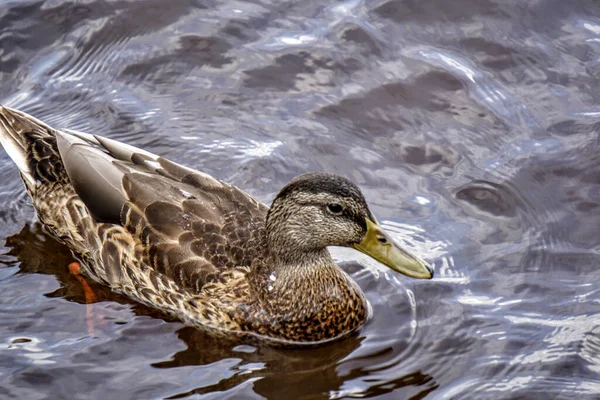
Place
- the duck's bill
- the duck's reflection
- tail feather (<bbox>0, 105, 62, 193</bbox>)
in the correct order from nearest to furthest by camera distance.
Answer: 1. the duck's reflection
2. the duck's bill
3. tail feather (<bbox>0, 105, 62, 193</bbox>)

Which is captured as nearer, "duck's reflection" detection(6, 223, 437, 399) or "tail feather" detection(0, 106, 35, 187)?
"duck's reflection" detection(6, 223, 437, 399)

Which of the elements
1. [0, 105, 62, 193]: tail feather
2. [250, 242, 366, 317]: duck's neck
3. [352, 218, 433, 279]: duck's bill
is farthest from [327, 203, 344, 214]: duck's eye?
[0, 105, 62, 193]: tail feather

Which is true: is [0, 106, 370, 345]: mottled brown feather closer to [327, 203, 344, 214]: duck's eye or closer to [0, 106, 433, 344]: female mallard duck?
[0, 106, 433, 344]: female mallard duck

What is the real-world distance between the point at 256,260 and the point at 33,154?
2.24 m

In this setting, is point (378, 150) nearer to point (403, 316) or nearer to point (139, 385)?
point (403, 316)

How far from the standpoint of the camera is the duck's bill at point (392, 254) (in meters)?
6.43

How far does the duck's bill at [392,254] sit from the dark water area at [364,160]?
55cm

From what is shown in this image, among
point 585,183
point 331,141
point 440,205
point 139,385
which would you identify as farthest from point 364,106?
point 139,385

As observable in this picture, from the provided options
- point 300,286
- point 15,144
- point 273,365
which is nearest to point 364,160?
point 300,286

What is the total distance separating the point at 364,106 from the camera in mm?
8969

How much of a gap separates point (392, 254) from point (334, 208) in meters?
0.51

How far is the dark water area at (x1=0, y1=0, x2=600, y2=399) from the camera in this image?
6.46m

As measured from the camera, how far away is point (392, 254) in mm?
6461

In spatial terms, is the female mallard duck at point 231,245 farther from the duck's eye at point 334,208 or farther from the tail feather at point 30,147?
the tail feather at point 30,147
